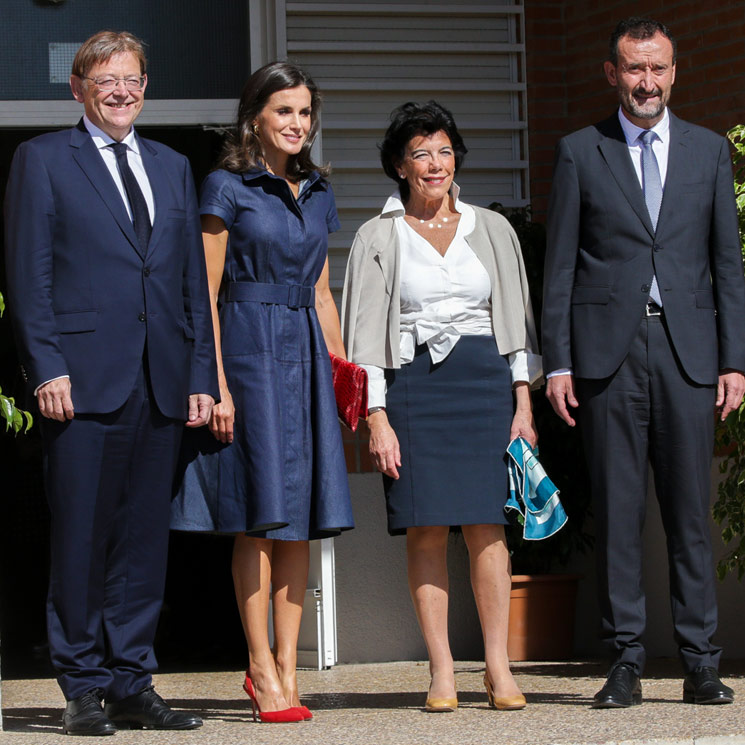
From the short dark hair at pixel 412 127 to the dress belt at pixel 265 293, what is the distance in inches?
24.4

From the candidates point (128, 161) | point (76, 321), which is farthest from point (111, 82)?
point (76, 321)

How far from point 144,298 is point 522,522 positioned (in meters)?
1.47

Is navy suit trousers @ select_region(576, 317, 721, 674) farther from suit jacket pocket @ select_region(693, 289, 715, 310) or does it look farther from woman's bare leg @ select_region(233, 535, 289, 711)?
woman's bare leg @ select_region(233, 535, 289, 711)

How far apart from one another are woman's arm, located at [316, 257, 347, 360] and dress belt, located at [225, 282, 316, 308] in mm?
159

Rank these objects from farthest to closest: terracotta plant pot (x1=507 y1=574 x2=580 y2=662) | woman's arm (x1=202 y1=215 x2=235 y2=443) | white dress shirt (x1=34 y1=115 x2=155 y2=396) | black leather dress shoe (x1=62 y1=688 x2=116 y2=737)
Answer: terracotta plant pot (x1=507 y1=574 x2=580 y2=662) → woman's arm (x1=202 y1=215 x2=235 y2=443) → white dress shirt (x1=34 y1=115 x2=155 y2=396) → black leather dress shoe (x1=62 y1=688 x2=116 y2=737)

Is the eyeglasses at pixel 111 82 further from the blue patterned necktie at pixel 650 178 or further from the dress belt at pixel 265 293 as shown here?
the blue patterned necktie at pixel 650 178

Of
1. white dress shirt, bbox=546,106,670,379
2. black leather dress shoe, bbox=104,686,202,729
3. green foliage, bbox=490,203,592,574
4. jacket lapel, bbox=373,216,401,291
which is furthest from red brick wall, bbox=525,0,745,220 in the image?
black leather dress shoe, bbox=104,686,202,729

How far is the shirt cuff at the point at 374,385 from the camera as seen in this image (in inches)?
189

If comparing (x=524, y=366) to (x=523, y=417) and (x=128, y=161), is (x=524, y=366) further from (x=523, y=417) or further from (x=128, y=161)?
(x=128, y=161)

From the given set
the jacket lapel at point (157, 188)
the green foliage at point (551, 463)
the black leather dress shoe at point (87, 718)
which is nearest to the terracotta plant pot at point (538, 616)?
the green foliage at point (551, 463)

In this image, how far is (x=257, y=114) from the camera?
4734 mm

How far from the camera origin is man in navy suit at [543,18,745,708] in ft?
15.3

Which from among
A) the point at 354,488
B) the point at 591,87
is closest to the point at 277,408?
the point at 354,488

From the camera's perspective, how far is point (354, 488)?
6676 millimetres
